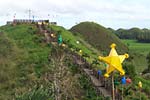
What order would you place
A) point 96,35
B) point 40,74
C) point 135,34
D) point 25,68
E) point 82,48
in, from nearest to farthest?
point 40,74, point 25,68, point 82,48, point 96,35, point 135,34

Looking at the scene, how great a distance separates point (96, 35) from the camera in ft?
426

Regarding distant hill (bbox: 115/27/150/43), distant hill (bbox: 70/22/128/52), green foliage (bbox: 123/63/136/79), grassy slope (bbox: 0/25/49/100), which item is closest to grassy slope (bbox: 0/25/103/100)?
grassy slope (bbox: 0/25/49/100)

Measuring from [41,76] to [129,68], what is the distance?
14.4 meters

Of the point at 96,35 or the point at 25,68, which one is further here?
the point at 96,35

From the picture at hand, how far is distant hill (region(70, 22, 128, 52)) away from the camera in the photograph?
408 ft

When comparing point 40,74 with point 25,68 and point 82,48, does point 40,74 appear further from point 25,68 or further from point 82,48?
point 82,48

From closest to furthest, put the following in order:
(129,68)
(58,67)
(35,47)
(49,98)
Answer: (49,98) → (58,67) → (129,68) → (35,47)

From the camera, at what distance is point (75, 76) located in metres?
51.1

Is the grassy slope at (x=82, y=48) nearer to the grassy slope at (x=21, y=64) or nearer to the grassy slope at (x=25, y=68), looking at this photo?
the grassy slope at (x=25, y=68)

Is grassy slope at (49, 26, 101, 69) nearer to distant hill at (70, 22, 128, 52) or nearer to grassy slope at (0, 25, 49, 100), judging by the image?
grassy slope at (0, 25, 49, 100)

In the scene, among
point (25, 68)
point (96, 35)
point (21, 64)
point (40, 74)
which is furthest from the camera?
point (96, 35)

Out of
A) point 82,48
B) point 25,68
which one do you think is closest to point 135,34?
point 82,48

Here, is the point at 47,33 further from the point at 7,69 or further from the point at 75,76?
the point at 75,76

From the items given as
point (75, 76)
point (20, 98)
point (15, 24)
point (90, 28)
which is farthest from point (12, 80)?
point (90, 28)
